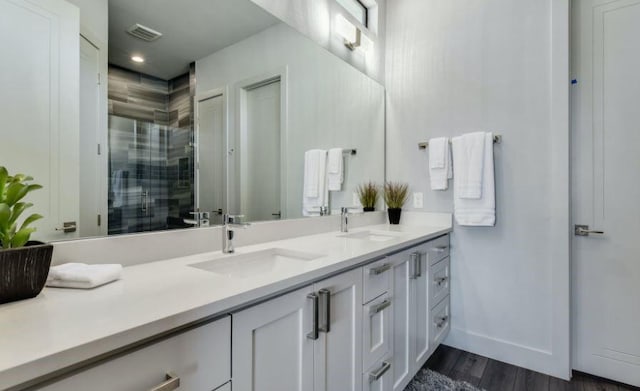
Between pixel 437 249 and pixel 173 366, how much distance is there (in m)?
1.71

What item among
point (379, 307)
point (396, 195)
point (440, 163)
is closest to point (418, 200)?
point (396, 195)

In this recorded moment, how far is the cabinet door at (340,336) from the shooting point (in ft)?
3.30

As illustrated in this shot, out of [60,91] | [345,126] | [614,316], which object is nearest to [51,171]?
[60,91]

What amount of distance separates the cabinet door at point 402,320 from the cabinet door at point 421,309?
0.19ft

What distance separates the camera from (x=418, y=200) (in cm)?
236

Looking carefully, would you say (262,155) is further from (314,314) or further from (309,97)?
(314,314)

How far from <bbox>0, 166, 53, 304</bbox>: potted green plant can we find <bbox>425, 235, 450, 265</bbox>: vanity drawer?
169 centimetres

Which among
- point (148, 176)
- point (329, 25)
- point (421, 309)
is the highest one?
point (329, 25)

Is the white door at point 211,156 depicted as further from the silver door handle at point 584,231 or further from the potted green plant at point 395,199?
the silver door handle at point 584,231

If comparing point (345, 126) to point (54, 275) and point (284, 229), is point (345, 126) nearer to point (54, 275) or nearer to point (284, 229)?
point (284, 229)

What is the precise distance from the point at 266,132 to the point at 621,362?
238cm

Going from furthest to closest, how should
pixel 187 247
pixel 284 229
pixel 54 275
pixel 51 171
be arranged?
pixel 284 229, pixel 187 247, pixel 51 171, pixel 54 275

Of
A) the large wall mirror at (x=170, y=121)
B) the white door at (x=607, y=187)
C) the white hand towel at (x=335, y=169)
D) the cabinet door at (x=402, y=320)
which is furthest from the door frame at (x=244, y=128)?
the white door at (x=607, y=187)

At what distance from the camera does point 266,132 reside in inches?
65.0
